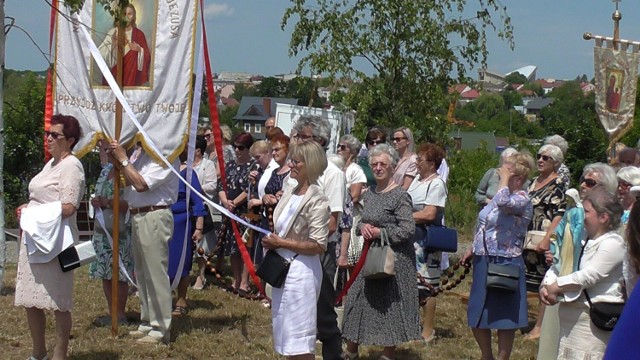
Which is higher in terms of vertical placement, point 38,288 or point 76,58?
point 76,58

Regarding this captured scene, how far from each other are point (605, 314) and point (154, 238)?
3960 millimetres

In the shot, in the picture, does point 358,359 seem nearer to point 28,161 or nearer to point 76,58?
point 76,58

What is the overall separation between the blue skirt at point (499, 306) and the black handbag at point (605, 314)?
5.54 feet

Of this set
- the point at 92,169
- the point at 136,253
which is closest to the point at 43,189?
the point at 136,253

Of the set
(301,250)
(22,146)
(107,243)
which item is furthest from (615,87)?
(22,146)

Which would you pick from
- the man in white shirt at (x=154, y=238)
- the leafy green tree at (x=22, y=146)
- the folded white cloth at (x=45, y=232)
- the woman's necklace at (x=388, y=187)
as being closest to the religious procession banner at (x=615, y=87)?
the woman's necklace at (x=388, y=187)

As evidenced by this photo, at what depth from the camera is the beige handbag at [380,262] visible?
697 cm

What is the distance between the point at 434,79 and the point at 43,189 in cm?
724

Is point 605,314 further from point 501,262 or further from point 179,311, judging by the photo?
point 179,311

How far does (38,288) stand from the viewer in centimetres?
672

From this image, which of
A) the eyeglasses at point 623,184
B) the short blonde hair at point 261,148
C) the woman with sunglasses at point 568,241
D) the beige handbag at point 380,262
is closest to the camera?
the woman with sunglasses at point 568,241

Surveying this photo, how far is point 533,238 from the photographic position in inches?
324

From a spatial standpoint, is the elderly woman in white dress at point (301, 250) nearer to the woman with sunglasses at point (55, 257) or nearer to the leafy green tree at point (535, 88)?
the woman with sunglasses at point (55, 257)

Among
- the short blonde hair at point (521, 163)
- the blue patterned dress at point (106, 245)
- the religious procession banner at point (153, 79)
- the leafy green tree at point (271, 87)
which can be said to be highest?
the leafy green tree at point (271, 87)
